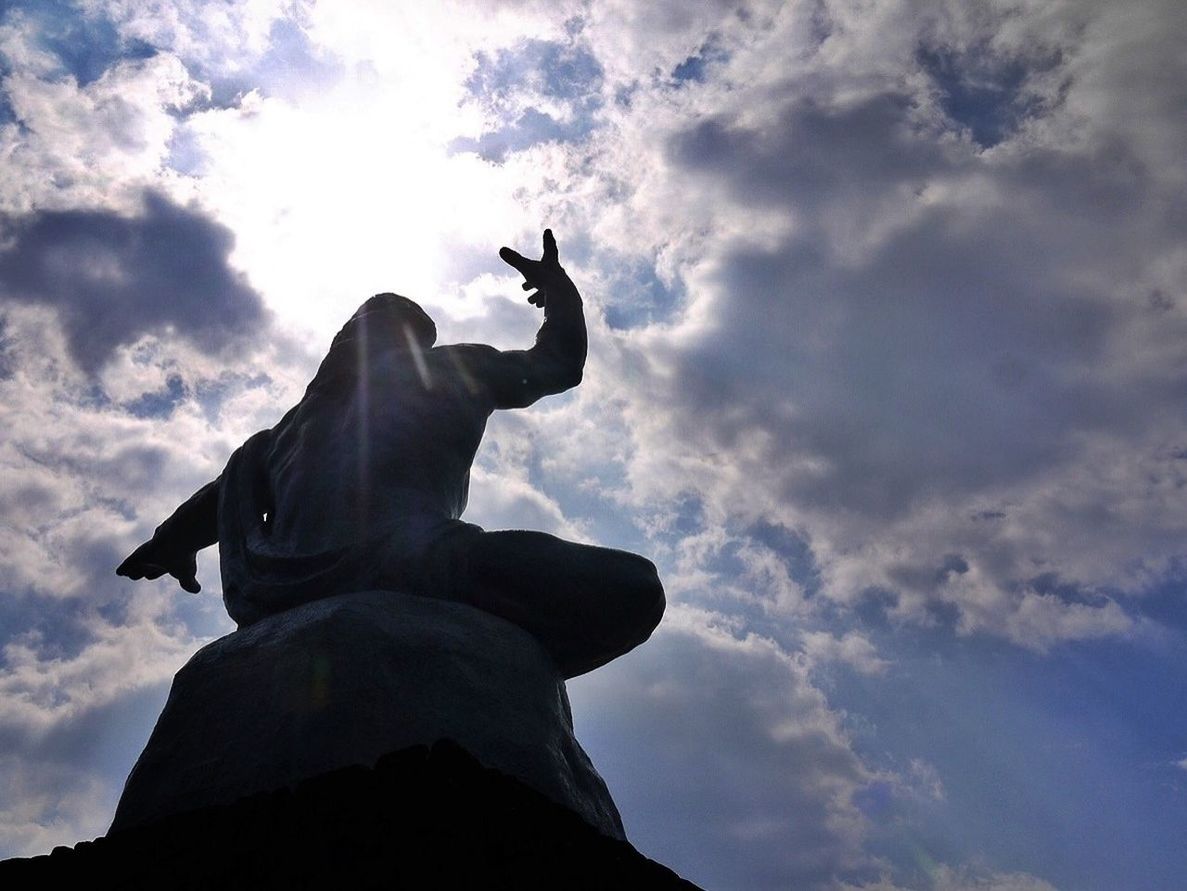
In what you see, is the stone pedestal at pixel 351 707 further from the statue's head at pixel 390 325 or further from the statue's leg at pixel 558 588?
the statue's head at pixel 390 325

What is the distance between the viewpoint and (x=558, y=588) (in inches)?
172

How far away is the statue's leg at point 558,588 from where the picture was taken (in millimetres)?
4379

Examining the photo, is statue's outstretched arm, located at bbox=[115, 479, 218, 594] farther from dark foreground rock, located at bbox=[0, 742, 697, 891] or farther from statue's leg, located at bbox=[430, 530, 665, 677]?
dark foreground rock, located at bbox=[0, 742, 697, 891]

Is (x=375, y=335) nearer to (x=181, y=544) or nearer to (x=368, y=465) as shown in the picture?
(x=368, y=465)

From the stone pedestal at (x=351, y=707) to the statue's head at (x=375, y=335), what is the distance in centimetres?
188

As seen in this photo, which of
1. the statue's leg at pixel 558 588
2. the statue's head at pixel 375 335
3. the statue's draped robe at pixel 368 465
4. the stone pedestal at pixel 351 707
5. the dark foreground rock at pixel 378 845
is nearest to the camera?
the dark foreground rock at pixel 378 845

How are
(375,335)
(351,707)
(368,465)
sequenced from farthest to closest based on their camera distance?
(375,335) → (368,465) → (351,707)

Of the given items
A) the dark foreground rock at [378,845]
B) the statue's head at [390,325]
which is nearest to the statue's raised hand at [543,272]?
the statue's head at [390,325]

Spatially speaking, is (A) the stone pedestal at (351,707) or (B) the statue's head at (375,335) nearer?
(A) the stone pedestal at (351,707)

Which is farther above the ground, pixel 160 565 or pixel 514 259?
pixel 514 259

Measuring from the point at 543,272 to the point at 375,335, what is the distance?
980 mm

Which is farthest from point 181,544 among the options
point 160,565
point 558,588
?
point 558,588

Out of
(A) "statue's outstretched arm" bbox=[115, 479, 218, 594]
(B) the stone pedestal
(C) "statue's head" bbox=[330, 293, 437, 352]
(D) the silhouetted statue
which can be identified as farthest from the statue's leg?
(A) "statue's outstretched arm" bbox=[115, 479, 218, 594]

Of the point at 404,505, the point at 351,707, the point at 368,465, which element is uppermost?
the point at 368,465
